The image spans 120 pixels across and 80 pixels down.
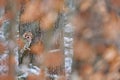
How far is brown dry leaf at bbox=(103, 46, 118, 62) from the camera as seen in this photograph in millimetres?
1622

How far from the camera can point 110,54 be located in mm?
Result: 1637

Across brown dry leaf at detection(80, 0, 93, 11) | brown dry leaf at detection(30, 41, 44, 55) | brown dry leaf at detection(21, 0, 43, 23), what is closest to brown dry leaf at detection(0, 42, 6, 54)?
brown dry leaf at detection(30, 41, 44, 55)

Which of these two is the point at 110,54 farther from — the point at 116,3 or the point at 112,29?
the point at 116,3

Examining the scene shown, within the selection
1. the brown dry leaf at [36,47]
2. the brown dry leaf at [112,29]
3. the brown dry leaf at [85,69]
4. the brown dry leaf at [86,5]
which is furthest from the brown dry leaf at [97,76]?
the brown dry leaf at [36,47]

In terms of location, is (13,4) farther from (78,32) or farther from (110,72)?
(110,72)

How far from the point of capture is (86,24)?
1.54 m

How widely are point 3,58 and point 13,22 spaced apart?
5.51 m

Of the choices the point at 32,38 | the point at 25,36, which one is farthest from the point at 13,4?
the point at 25,36

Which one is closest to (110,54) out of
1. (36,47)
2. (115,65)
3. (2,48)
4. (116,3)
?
(115,65)

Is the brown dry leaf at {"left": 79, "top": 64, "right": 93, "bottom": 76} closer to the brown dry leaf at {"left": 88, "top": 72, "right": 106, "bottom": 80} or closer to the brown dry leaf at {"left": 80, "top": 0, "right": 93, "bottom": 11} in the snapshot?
the brown dry leaf at {"left": 88, "top": 72, "right": 106, "bottom": 80}

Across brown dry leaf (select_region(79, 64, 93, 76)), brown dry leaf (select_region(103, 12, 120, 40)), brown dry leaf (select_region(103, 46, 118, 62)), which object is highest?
brown dry leaf (select_region(103, 12, 120, 40))

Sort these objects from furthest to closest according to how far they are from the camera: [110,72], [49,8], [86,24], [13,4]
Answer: [49,8] < [13,4] < [110,72] < [86,24]

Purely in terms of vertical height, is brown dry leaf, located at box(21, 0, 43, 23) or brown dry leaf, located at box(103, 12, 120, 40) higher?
brown dry leaf, located at box(21, 0, 43, 23)

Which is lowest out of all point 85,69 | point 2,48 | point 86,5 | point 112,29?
point 2,48
